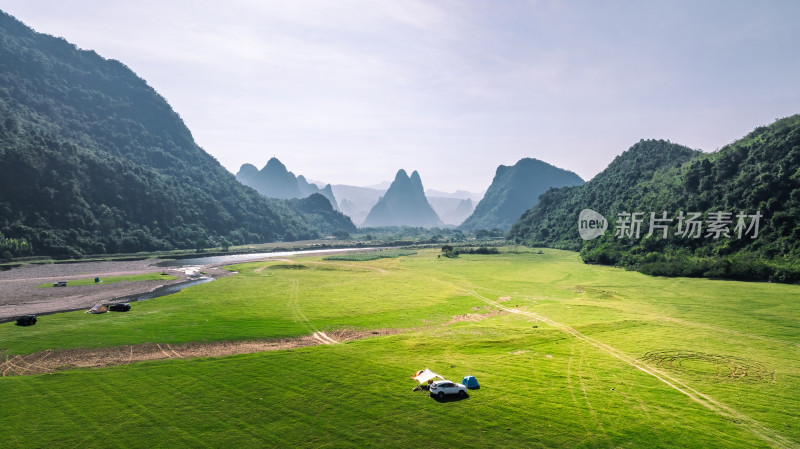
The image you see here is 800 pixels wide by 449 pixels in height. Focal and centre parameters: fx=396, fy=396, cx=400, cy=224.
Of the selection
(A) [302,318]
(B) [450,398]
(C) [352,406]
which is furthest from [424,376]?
(A) [302,318]

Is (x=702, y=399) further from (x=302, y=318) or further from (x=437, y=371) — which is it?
(x=302, y=318)

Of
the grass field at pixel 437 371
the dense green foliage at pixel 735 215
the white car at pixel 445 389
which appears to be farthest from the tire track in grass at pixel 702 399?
the dense green foliage at pixel 735 215

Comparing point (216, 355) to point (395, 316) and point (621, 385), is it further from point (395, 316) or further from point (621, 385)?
point (621, 385)

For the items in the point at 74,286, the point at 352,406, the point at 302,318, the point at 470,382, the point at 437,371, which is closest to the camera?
the point at 352,406

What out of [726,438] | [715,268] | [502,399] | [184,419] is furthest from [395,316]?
[715,268]

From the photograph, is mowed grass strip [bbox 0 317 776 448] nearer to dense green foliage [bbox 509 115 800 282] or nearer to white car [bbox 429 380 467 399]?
white car [bbox 429 380 467 399]

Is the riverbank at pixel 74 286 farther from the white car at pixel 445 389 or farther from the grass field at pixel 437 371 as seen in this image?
the white car at pixel 445 389

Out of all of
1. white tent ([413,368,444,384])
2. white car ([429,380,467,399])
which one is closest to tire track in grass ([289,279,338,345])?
white tent ([413,368,444,384])
